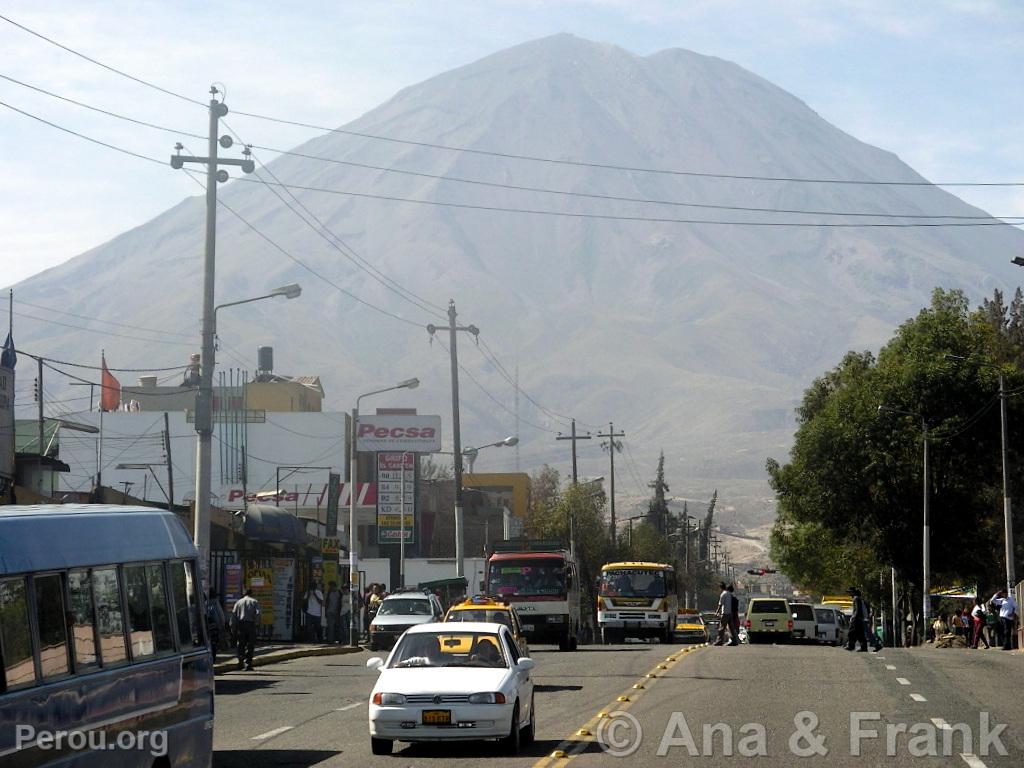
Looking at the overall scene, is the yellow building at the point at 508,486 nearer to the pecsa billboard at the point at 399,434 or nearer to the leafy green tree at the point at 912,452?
the pecsa billboard at the point at 399,434

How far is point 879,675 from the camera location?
27719mm

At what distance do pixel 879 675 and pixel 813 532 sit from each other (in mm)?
49310

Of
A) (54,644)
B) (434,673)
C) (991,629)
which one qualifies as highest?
(54,644)

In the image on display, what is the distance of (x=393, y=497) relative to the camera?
93.6 metres

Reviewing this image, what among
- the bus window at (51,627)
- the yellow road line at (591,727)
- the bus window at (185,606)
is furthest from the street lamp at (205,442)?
the bus window at (51,627)

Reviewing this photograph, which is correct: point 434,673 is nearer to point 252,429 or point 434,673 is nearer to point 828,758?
→ point 828,758

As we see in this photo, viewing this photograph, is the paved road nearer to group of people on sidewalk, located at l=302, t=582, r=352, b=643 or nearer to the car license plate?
the car license plate

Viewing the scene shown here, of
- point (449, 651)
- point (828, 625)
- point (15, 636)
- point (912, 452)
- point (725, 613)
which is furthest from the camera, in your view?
point (912, 452)

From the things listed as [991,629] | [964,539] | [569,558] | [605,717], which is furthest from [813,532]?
[605,717]

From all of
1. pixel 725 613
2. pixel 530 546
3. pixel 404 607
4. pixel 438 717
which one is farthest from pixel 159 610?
pixel 530 546

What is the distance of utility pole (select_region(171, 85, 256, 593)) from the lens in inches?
1337

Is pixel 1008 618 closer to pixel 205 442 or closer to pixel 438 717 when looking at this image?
pixel 205 442

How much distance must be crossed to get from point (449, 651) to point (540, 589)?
29.0 meters

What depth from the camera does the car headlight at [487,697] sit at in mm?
16453
